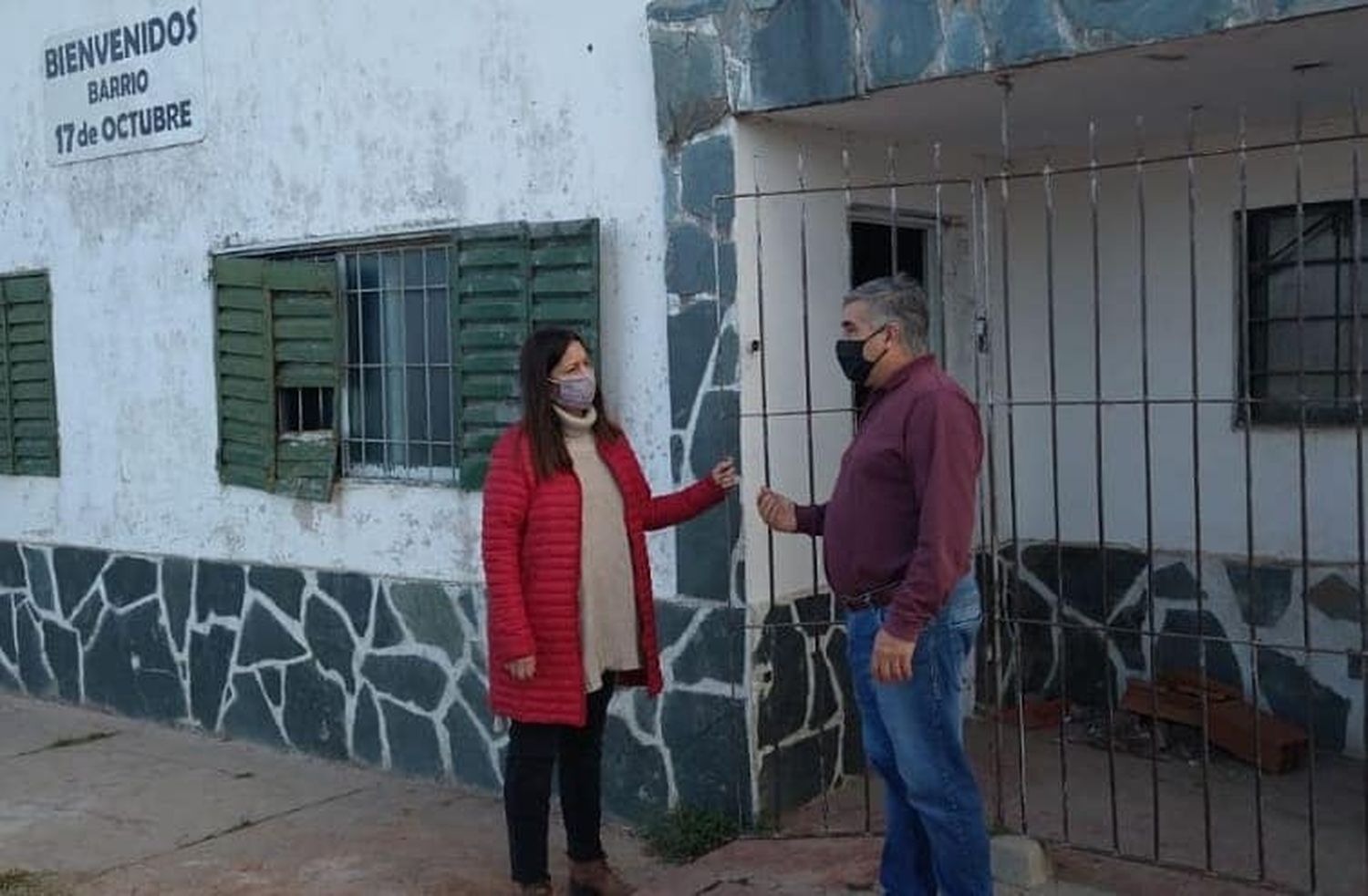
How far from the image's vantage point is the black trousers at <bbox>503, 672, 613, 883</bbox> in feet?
15.2

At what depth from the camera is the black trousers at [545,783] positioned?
4.63 metres

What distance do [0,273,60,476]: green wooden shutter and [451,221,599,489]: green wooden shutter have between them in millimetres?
2944

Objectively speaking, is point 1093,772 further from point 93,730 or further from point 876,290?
point 93,730

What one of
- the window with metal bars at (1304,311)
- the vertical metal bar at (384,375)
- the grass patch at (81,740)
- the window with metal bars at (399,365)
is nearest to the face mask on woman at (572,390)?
the window with metal bars at (399,365)

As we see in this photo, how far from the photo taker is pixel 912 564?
3801 mm

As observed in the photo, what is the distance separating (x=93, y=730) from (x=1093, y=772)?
4743mm

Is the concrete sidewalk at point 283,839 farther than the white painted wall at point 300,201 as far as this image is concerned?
No

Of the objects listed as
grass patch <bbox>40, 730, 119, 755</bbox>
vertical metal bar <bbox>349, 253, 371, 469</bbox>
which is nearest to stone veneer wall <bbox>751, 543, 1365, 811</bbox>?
vertical metal bar <bbox>349, 253, 371, 469</bbox>

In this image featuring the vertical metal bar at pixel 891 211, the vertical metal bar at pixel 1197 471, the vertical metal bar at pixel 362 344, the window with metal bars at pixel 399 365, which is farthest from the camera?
the vertical metal bar at pixel 362 344

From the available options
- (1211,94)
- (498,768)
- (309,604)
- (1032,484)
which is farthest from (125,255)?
(1211,94)

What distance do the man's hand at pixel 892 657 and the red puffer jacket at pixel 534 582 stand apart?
1.06 meters

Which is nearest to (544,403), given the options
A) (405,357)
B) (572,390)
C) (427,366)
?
(572,390)

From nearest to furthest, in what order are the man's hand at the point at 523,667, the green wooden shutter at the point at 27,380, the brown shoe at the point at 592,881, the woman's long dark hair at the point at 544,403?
the man's hand at the point at 523,667 < the woman's long dark hair at the point at 544,403 < the brown shoe at the point at 592,881 < the green wooden shutter at the point at 27,380

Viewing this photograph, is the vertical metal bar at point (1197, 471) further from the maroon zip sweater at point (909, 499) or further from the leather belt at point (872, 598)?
the leather belt at point (872, 598)
